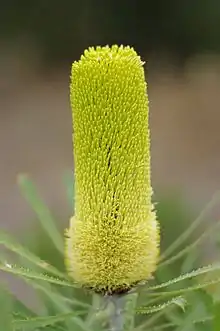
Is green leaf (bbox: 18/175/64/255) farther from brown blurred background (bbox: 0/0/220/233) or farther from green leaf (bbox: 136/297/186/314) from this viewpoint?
brown blurred background (bbox: 0/0/220/233)

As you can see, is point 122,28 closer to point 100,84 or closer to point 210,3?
point 210,3

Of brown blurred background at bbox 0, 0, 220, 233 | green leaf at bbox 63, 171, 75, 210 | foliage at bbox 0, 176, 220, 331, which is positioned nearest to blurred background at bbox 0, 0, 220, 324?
brown blurred background at bbox 0, 0, 220, 233

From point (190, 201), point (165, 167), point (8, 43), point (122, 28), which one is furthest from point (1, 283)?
point (8, 43)

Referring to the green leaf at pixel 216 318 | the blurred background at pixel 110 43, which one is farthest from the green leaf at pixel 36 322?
the blurred background at pixel 110 43

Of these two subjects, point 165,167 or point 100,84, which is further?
point 165,167

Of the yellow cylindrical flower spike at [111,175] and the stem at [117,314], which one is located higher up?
the yellow cylindrical flower spike at [111,175]

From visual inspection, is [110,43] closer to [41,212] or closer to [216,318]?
[41,212]

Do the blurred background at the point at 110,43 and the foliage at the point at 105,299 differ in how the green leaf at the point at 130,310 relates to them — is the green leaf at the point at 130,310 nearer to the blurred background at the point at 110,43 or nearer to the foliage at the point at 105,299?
the foliage at the point at 105,299
